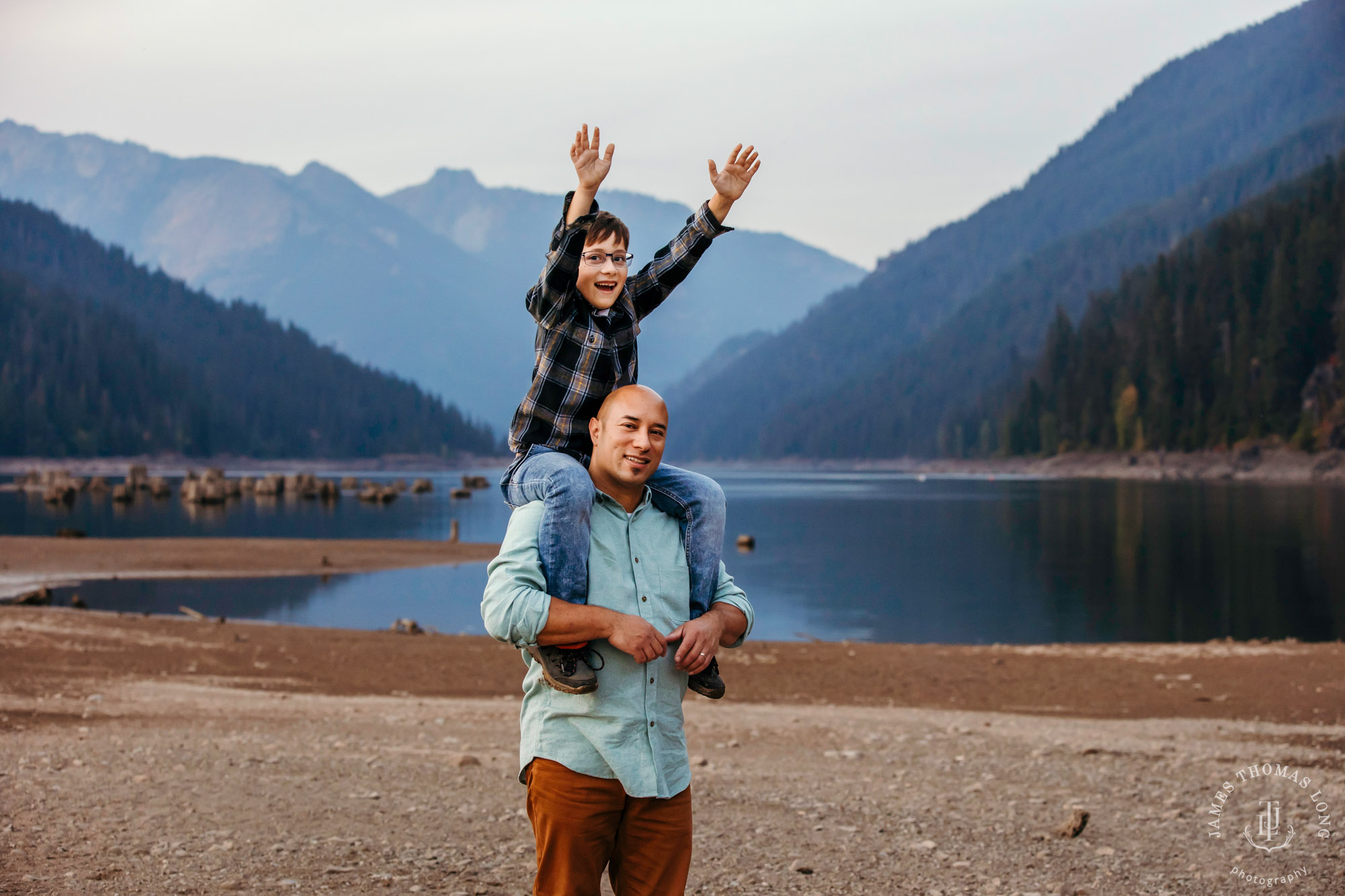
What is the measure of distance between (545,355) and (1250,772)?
7606mm

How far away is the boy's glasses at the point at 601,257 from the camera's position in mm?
3631

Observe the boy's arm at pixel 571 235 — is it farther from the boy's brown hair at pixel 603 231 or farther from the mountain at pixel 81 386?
the mountain at pixel 81 386

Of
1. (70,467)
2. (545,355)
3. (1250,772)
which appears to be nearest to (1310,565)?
(1250,772)

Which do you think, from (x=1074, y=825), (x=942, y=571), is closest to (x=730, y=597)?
(x=1074, y=825)

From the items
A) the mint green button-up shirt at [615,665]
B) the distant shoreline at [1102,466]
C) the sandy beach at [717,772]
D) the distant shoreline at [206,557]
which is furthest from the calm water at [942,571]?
the distant shoreline at [1102,466]

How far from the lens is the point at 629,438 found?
130 inches

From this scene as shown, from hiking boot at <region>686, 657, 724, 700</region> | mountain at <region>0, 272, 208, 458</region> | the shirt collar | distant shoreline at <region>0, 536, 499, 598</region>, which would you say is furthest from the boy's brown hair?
mountain at <region>0, 272, 208, 458</region>

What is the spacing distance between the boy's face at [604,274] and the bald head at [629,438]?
414 millimetres

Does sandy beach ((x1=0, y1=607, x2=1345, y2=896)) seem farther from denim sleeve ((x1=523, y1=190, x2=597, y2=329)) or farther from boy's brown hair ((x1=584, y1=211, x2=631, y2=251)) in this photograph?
boy's brown hair ((x1=584, y1=211, x2=631, y2=251))

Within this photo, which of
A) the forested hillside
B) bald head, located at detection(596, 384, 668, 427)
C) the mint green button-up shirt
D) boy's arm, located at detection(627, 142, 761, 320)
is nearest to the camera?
the mint green button-up shirt

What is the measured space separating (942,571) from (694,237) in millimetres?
39284

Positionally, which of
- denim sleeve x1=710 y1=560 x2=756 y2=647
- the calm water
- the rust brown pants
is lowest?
A: the calm water

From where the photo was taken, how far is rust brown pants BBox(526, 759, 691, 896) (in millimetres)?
3207

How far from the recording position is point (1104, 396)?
142000 mm
